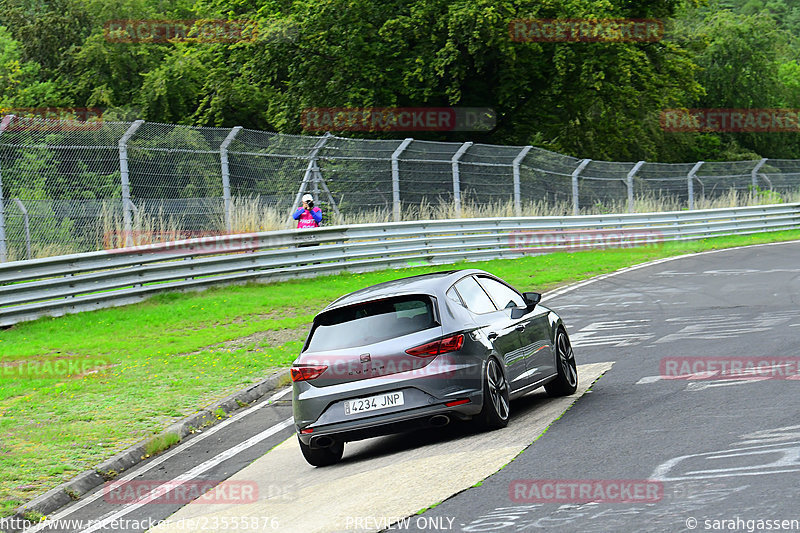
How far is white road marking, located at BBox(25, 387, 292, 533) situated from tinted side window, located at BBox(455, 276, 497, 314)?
9.08 feet

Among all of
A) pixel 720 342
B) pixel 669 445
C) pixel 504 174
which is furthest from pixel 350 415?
pixel 504 174

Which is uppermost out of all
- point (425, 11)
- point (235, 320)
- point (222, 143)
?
point (425, 11)

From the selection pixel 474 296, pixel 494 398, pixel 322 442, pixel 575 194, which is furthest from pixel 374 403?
pixel 575 194

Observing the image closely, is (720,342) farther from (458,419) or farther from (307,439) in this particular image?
(307,439)

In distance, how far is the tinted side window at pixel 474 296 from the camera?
930 centimetres

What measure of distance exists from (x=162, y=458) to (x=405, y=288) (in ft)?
8.59

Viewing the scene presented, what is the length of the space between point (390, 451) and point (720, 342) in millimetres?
5097

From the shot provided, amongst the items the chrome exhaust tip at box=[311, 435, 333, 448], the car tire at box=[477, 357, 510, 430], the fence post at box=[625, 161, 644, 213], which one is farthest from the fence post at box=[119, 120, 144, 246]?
the fence post at box=[625, 161, 644, 213]

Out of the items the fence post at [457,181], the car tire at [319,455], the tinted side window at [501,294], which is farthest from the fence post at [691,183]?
the car tire at [319,455]

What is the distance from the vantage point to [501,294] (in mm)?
10094

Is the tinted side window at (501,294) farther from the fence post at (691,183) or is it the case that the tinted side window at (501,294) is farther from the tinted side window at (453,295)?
the fence post at (691,183)

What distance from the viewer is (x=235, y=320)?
680 inches

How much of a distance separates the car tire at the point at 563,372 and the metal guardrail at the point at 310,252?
32.4 feet

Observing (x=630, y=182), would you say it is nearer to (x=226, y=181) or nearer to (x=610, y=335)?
(x=226, y=181)
